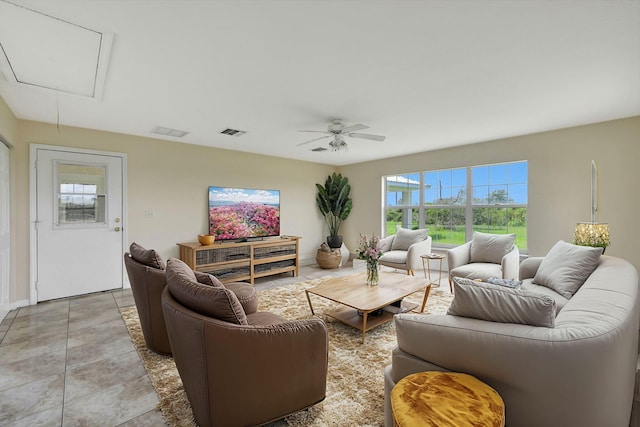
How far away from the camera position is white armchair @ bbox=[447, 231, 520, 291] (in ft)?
11.1

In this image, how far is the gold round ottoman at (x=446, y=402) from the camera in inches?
36.8

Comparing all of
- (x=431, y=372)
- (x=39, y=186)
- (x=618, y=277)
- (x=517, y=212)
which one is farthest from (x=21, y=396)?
(x=517, y=212)

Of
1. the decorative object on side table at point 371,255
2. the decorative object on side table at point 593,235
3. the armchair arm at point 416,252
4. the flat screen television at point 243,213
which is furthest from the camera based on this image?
the flat screen television at point 243,213

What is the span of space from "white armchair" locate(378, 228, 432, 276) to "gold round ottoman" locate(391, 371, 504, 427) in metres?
3.19

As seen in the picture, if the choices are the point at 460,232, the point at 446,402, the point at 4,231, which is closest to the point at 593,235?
the point at 460,232

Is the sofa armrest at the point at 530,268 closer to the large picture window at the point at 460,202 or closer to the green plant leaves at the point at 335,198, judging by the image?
the large picture window at the point at 460,202

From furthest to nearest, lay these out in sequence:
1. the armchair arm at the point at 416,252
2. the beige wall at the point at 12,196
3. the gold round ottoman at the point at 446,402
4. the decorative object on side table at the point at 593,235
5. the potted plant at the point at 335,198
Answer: the potted plant at the point at 335,198, the armchair arm at the point at 416,252, the beige wall at the point at 12,196, the decorative object on side table at the point at 593,235, the gold round ottoman at the point at 446,402

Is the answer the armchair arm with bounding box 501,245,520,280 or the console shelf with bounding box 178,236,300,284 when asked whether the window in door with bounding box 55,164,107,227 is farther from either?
the armchair arm with bounding box 501,245,520,280

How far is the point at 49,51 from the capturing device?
6.47ft

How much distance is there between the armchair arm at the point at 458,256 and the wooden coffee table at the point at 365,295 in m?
0.85

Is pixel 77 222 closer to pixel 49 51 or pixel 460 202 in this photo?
pixel 49 51

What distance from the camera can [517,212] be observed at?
4559 mm

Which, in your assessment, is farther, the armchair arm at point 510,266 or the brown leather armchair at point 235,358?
the armchair arm at point 510,266

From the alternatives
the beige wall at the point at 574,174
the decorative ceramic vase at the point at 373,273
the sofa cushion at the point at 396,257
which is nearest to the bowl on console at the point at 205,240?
the decorative ceramic vase at the point at 373,273
